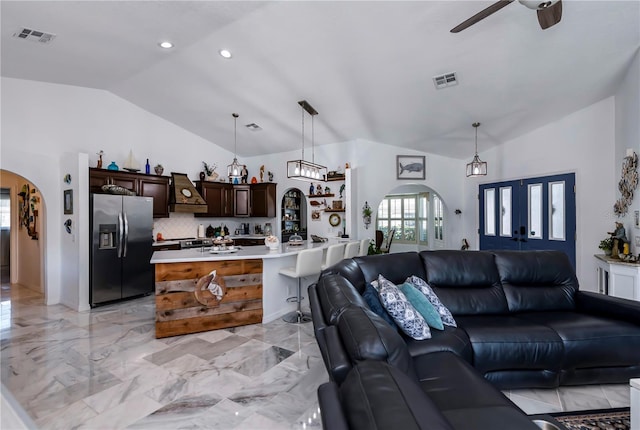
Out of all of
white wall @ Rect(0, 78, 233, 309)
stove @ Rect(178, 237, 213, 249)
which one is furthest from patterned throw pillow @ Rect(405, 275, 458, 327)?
white wall @ Rect(0, 78, 233, 309)

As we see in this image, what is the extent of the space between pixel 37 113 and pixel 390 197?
8.85m

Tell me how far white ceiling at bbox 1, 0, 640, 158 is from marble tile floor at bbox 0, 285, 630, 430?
3.35 metres

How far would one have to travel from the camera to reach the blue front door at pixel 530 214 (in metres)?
5.30

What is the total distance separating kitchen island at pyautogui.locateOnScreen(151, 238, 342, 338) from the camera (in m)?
3.60

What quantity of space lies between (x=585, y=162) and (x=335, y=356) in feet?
18.9

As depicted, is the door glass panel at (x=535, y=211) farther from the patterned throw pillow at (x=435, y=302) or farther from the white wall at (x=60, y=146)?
the white wall at (x=60, y=146)

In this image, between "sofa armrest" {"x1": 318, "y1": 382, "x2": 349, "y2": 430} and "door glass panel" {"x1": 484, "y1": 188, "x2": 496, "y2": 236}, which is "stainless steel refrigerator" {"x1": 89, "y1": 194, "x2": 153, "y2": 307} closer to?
"sofa armrest" {"x1": 318, "y1": 382, "x2": 349, "y2": 430}

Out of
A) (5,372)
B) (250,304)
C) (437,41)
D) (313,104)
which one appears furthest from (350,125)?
(5,372)

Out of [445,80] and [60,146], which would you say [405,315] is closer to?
[445,80]

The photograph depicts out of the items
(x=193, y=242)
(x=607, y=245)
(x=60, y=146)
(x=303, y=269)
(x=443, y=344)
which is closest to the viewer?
(x=443, y=344)

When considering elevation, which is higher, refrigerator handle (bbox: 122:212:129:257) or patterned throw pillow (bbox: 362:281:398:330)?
refrigerator handle (bbox: 122:212:129:257)

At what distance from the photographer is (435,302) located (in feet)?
8.54

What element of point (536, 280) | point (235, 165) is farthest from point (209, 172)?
point (536, 280)

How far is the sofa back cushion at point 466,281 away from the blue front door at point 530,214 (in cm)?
326
